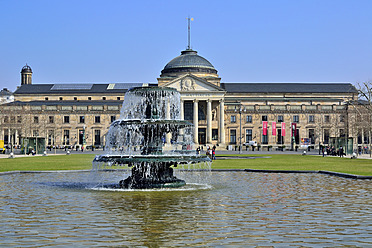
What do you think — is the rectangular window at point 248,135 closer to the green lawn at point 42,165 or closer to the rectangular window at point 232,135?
the rectangular window at point 232,135

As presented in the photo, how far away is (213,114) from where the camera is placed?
378 ft

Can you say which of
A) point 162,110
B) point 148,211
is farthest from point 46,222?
point 162,110

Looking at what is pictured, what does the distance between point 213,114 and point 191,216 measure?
4020 inches

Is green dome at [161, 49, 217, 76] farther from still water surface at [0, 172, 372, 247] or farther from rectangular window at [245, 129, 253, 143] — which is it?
still water surface at [0, 172, 372, 247]

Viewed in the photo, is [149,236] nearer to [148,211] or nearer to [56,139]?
[148,211]

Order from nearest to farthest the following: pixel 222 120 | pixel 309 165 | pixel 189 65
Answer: pixel 309 165 < pixel 222 120 < pixel 189 65

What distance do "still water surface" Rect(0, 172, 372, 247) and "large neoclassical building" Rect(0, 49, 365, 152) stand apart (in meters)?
89.4

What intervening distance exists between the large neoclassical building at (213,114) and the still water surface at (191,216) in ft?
293

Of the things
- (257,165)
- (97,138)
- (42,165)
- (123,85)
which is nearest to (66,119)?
(97,138)

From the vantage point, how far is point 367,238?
10406 millimetres

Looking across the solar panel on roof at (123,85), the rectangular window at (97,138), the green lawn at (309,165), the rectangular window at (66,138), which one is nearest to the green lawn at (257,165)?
the green lawn at (309,165)

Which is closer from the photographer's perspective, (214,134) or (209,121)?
(209,121)

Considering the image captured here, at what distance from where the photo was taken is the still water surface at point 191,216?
10320 millimetres

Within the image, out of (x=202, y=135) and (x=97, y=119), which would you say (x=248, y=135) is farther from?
(x=97, y=119)
